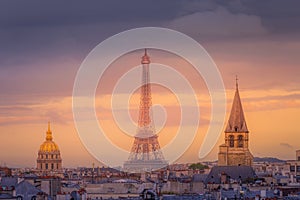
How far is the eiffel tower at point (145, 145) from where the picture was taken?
182 meters

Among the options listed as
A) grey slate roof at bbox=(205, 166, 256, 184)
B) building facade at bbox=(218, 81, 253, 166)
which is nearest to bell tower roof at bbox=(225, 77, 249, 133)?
building facade at bbox=(218, 81, 253, 166)

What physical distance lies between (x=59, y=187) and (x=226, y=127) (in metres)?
63.7

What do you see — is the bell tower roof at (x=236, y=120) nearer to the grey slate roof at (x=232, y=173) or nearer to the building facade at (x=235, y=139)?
the building facade at (x=235, y=139)

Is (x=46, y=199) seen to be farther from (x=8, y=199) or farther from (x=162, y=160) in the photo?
(x=162, y=160)

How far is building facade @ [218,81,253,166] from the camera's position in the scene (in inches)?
6639

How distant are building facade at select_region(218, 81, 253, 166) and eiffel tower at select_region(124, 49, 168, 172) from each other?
14.1 metres

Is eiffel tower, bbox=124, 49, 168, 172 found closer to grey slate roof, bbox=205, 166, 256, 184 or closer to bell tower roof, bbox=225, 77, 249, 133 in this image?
bell tower roof, bbox=225, 77, 249, 133

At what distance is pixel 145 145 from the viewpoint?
614ft

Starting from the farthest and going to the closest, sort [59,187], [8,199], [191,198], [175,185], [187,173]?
[187,173] → [175,185] → [59,187] → [191,198] → [8,199]

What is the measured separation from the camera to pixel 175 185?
4596 inches

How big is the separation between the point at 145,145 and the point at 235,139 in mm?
21101

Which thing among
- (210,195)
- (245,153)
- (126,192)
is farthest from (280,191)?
(245,153)

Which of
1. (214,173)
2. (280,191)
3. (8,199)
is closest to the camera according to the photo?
(8,199)

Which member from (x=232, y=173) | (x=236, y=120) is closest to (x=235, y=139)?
(x=236, y=120)
